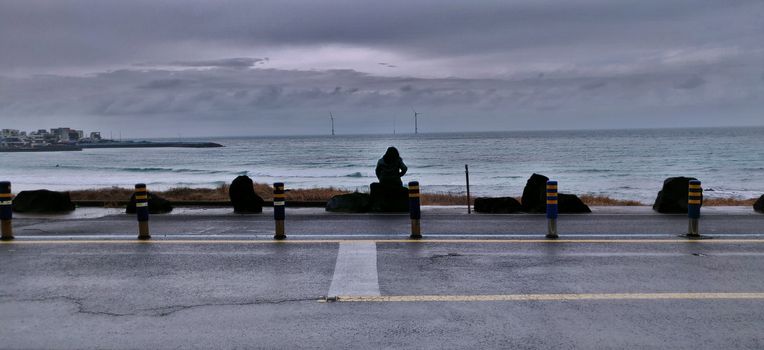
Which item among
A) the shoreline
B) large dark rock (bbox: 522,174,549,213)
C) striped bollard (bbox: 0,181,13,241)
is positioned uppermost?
striped bollard (bbox: 0,181,13,241)

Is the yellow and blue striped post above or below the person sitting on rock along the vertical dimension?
below

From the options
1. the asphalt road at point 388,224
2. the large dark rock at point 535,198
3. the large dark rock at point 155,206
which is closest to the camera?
the asphalt road at point 388,224

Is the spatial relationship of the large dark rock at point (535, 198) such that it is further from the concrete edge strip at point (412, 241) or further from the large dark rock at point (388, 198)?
the concrete edge strip at point (412, 241)

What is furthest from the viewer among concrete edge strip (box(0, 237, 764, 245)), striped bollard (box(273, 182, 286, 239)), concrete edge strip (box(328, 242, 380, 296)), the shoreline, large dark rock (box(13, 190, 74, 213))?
the shoreline

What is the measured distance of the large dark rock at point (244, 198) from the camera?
15891 mm

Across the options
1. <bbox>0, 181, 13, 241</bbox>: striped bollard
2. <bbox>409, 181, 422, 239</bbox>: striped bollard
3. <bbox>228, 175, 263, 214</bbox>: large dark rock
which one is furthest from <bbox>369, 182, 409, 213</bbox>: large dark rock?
<bbox>0, 181, 13, 241</bbox>: striped bollard

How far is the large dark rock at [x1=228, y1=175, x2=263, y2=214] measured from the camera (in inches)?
626

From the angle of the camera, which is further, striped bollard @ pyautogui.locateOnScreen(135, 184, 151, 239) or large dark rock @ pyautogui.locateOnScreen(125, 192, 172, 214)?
large dark rock @ pyautogui.locateOnScreen(125, 192, 172, 214)

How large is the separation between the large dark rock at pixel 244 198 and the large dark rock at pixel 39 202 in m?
4.60

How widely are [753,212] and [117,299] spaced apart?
14505mm

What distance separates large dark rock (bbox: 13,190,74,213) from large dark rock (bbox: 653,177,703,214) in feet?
49.1

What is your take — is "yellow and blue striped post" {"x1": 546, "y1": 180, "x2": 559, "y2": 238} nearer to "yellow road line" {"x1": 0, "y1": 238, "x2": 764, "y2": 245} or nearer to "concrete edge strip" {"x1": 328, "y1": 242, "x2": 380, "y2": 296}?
"yellow road line" {"x1": 0, "y1": 238, "x2": 764, "y2": 245}

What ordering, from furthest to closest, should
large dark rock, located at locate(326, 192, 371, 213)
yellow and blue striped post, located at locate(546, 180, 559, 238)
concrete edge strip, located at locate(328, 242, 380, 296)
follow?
1. large dark rock, located at locate(326, 192, 371, 213)
2. yellow and blue striped post, located at locate(546, 180, 559, 238)
3. concrete edge strip, located at locate(328, 242, 380, 296)

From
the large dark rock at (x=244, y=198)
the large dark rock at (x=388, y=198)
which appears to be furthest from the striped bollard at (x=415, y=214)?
the large dark rock at (x=244, y=198)
